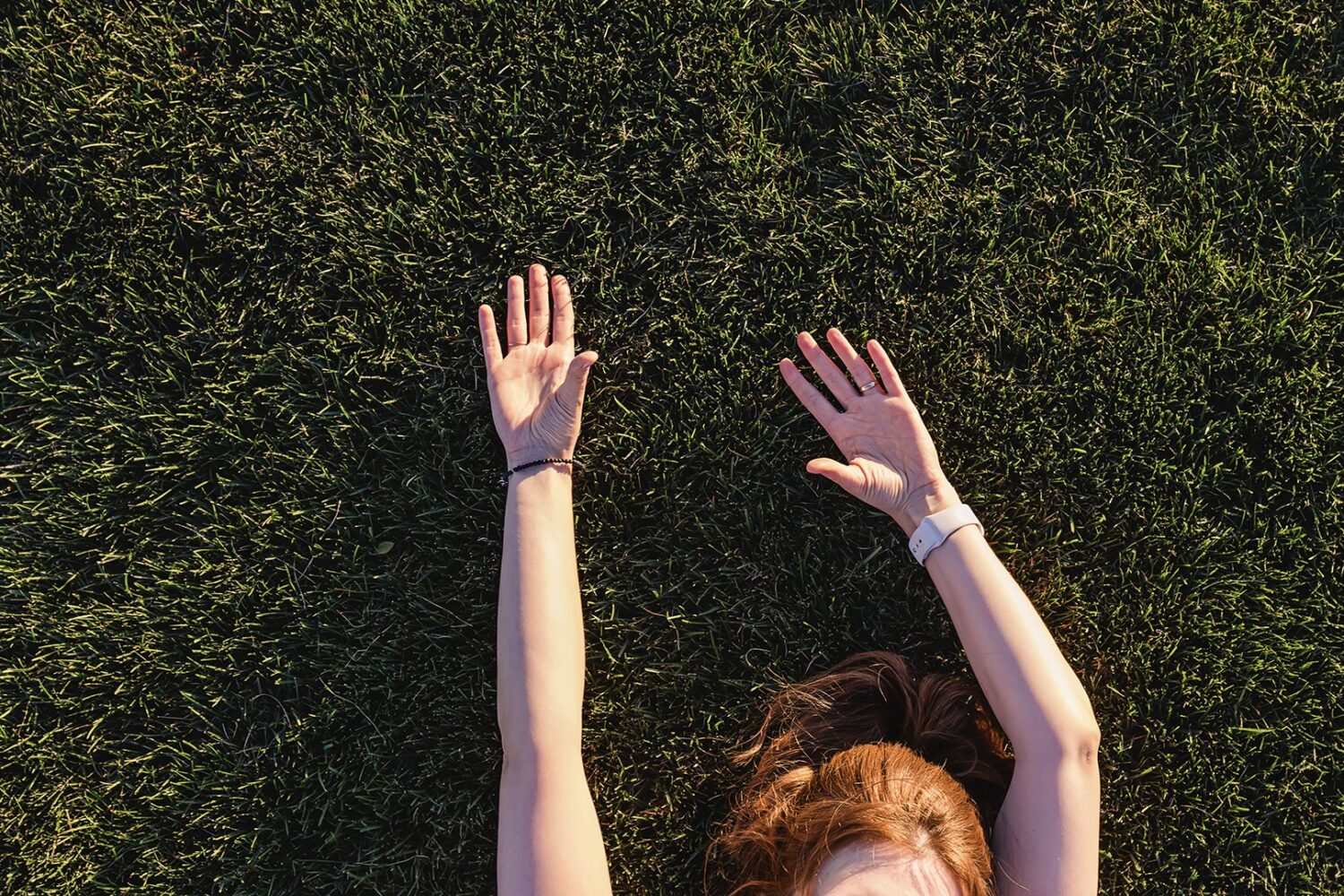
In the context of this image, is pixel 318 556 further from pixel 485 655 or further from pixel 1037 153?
pixel 1037 153

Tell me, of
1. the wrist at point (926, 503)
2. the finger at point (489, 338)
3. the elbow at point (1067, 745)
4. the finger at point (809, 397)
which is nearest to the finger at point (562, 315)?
the finger at point (489, 338)

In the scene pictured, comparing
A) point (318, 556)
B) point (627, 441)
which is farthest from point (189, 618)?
point (627, 441)

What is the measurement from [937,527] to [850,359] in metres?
0.66

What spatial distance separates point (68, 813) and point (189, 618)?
0.77 metres

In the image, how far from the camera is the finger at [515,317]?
2912 mm

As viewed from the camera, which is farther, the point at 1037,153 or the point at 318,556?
the point at 1037,153

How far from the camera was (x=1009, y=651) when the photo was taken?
260cm

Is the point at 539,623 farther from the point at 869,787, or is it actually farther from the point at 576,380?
the point at 869,787

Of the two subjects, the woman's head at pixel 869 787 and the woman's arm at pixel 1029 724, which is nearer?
the woman's head at pixel 869 787

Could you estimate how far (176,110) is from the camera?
9.83 ft

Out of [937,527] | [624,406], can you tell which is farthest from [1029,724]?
[624,406]

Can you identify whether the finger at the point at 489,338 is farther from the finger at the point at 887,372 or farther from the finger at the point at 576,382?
the finger at the point at 887,372

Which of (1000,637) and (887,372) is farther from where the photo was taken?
(887,372)

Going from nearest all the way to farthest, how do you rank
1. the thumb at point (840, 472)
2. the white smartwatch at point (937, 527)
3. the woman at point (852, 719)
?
the woman at point (852, 719) < the thumb at point (840, 472) < the white smartwatch at point (937, 527)
